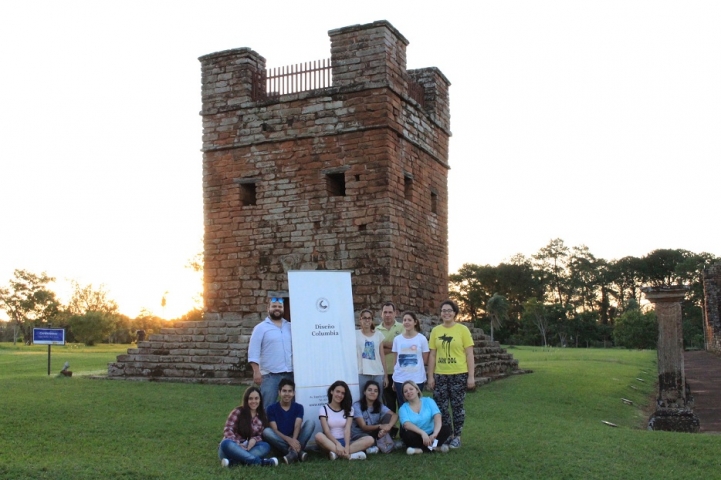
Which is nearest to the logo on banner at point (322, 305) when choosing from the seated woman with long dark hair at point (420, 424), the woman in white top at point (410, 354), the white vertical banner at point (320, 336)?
the white vertical banner at point (320, 336)

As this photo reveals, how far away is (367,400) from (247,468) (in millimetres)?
1422

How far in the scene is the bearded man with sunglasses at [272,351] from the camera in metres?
7.27

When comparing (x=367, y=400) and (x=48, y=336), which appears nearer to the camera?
(x=367, y=400)

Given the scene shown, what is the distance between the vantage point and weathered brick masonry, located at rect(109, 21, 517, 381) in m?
Answer: 13.6

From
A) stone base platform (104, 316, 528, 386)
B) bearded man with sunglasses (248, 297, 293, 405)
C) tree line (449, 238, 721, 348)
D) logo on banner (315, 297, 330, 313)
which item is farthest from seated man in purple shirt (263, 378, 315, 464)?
tree line (449, 238, 721, 348)

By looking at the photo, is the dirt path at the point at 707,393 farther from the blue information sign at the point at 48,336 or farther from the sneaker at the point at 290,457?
the blue information sign at the point at 48,336

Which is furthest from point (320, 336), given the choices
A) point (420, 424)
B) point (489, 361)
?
point (489, 361)

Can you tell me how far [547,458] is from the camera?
680cm

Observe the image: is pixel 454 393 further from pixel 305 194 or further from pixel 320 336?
pixel 305 194

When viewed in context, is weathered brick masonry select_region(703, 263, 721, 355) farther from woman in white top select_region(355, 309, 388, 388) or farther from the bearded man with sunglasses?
the bearded man with sunglasses

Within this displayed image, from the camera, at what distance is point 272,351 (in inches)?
287

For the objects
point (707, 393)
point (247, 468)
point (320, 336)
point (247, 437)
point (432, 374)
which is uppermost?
point (320, 336)

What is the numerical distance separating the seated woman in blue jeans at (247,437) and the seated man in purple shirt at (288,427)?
8 centimetres

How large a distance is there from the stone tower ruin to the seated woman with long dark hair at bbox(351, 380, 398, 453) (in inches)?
244
